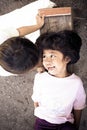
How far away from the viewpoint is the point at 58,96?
2.58 meters

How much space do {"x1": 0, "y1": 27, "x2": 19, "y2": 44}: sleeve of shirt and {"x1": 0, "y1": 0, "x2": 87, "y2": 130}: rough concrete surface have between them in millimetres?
459

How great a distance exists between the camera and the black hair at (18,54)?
2.34 meters

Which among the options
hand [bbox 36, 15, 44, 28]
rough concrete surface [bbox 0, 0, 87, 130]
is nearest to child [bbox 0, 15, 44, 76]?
hand [bbox 36, 15, 44, 28]

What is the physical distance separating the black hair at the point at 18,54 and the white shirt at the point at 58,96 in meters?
0.29

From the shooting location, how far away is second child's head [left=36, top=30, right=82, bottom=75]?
248cm

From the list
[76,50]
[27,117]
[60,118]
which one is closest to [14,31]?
[76,50]

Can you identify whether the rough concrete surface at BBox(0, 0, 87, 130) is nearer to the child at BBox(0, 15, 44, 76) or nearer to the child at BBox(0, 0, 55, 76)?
the child at BBox(0, 0, 55, 76)

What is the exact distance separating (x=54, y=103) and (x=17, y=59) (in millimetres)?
498

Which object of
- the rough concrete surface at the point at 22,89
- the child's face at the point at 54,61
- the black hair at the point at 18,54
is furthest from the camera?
the rough concrete surface at the point at 22,89

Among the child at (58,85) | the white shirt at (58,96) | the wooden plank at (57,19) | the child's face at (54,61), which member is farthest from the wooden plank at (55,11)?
the white shirt at (58,96)

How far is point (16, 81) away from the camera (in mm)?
3145

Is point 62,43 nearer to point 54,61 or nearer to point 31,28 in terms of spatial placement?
point 54,61

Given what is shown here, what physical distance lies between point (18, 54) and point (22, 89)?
0.87m

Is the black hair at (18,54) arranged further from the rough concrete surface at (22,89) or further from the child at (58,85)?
the rough concrete surface at (22,89)
